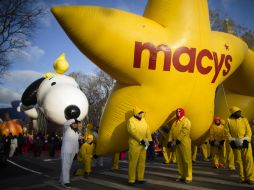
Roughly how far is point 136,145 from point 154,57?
2039 mm

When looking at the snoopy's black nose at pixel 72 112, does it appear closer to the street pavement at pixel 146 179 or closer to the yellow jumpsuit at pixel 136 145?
the street pavement at pixel 146 179

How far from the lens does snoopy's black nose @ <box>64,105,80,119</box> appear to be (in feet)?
34.3

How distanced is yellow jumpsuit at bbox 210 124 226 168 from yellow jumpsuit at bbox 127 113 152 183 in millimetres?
3163

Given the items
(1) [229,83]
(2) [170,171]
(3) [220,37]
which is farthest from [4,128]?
(3) [220,37]

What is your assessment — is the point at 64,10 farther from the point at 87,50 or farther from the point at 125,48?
the point at 125,48

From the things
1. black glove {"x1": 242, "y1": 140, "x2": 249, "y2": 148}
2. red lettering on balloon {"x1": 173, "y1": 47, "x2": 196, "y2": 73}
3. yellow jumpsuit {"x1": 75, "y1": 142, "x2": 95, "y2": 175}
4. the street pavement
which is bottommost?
the street pavement

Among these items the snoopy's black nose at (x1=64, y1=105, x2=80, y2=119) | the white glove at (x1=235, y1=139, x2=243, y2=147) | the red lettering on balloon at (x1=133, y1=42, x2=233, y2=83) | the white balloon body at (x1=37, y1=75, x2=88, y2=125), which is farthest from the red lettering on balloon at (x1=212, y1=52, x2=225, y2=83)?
the white balloon body at (x1=37, y1=75, x2=88, y2=125)

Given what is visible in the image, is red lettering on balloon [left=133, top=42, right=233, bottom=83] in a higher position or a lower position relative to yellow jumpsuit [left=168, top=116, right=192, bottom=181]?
higher

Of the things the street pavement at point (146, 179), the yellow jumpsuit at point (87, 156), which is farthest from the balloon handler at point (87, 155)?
the street pavement at point (146, 179)

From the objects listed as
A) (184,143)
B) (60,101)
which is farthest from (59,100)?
(184,143)

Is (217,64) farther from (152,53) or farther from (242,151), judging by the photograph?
(242,151)

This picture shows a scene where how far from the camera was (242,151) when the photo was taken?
7.12m

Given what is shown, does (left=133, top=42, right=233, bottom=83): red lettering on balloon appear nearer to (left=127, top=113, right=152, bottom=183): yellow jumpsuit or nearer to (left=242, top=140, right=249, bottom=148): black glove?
(left=127, top=113, right=152, bottom=183): yellow jumpsuit

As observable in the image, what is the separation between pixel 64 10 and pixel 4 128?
45.4 ft
